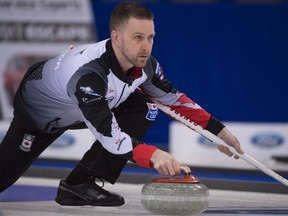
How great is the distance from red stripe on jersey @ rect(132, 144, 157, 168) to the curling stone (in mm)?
120

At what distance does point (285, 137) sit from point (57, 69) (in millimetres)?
3518

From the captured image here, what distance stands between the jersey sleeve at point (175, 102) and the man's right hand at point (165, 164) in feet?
2.76

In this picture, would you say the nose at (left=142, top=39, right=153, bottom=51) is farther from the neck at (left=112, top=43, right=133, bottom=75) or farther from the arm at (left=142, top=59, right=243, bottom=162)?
the arm at (left=142, top=59, right=243, bottom=162)

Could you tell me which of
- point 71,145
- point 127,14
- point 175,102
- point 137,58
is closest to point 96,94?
point 137,58

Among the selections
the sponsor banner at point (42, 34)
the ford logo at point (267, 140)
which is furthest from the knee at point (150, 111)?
the sponsor banner at point (42, 34)

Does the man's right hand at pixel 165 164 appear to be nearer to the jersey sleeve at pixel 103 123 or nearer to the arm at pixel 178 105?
the jersey sleeve at pixel 103 123

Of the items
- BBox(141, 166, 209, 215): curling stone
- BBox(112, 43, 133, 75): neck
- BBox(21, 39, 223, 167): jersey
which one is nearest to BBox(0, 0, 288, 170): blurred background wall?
BBox(21, 39, 223, 167): jersey

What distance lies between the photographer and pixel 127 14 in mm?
3764

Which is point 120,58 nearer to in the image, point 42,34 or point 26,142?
point 26,142

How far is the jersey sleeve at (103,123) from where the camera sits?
11.6ft

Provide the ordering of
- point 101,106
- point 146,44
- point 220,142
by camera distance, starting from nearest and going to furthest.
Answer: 1. point 101,106
2. point 146,44
3. point 220,142

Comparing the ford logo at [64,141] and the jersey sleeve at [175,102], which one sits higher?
the jersey sleeve at [175,102]

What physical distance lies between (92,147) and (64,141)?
3.37 metres

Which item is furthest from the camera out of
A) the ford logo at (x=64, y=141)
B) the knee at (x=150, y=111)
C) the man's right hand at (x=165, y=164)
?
the ford logo at (x=64, y=141)
